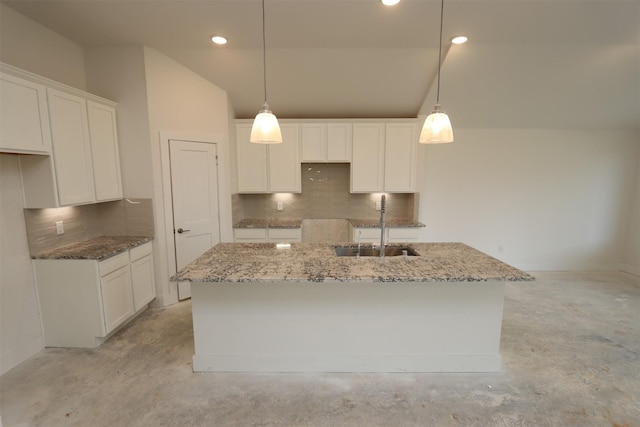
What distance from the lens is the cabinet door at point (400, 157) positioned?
4190mm

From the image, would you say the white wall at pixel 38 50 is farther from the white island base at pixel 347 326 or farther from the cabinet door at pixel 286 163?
the white island base at pixel 347 326

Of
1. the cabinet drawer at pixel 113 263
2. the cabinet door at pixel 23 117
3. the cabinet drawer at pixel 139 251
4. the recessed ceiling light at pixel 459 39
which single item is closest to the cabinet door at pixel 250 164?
the cabinet drawer at pixel 139 251

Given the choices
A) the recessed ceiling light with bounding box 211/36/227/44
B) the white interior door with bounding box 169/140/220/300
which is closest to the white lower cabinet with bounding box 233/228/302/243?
the white interior door with bounding box 169/140/220/300

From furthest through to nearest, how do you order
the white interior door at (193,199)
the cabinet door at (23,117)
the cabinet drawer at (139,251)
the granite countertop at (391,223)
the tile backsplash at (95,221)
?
the granite countertop at (391,223) < the white interior door at (193,199) < the cabinet drawer at (139,251) < the tile backsplash at (95,221) < the cabinet door at (23,117)

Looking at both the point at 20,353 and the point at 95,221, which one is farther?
the point at 95,221

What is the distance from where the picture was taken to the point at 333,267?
2123mm

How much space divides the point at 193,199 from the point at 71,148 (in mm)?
1293

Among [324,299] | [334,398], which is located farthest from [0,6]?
[334,398]

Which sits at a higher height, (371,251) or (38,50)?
(38,50)

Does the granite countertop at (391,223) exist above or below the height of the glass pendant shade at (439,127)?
below

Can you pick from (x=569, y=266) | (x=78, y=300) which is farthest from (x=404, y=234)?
(x=78, y=300)

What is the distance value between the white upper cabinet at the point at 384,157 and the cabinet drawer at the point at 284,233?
3.56 feet

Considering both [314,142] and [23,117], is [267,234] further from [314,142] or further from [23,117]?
[23,117]

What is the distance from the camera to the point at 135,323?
3.13 metres
